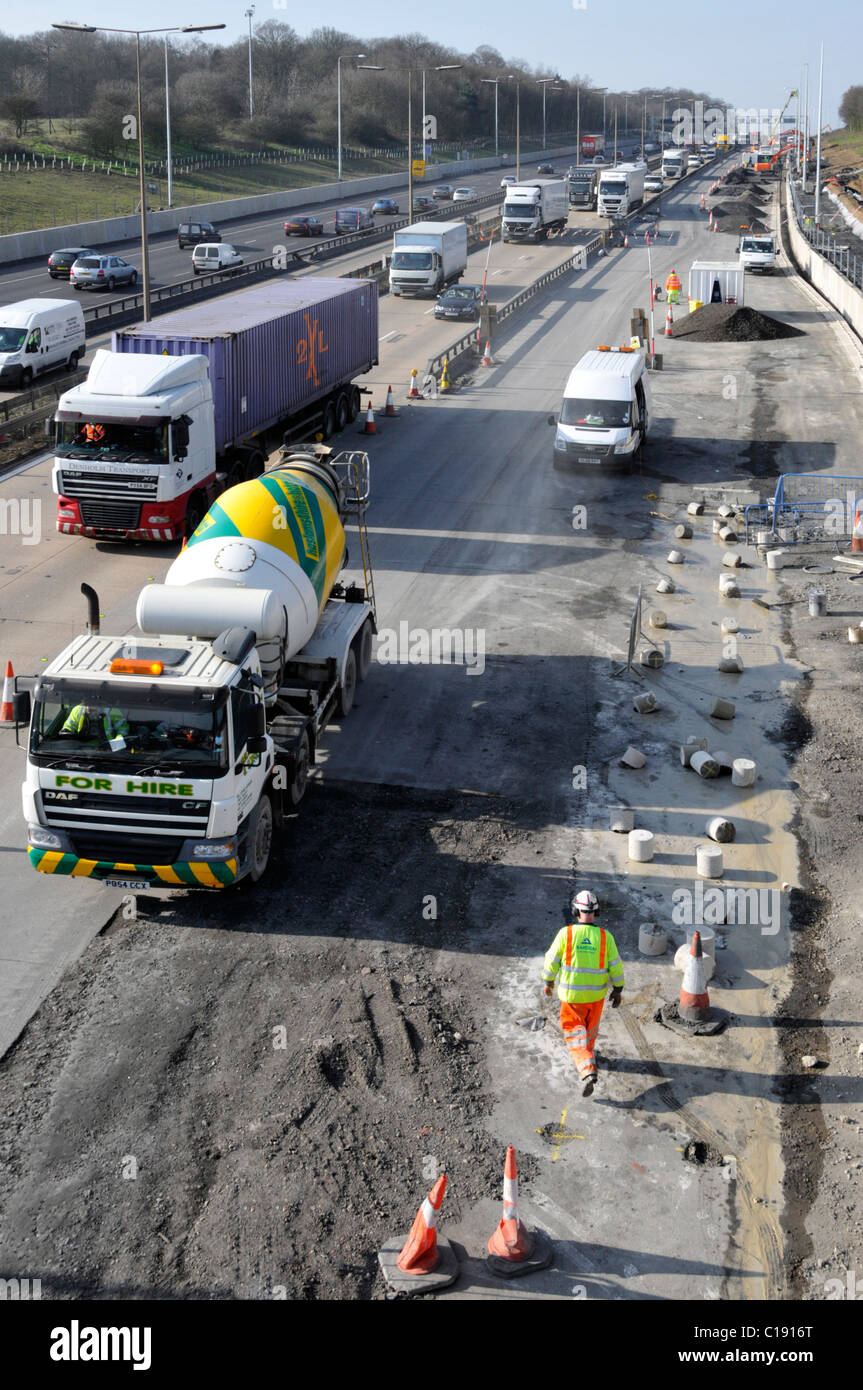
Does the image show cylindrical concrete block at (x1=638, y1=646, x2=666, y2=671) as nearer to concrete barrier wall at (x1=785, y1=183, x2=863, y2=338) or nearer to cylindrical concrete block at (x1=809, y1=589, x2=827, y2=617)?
cylindrical concrete block at (x1=809, y1=589, x2=827, y2=617)

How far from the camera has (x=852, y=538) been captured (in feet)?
79.8

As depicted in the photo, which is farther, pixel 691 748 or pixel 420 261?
pixel 420 261

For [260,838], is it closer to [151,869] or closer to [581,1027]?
[151,869]

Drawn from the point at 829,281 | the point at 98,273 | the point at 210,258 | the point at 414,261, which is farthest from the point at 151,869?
the point at 829,281

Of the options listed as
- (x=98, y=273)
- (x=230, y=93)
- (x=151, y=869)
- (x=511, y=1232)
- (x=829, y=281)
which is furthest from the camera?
(x=230, y=93)

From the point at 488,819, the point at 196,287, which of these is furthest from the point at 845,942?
the point at 196,287

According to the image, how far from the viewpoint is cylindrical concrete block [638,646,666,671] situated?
18.8 m

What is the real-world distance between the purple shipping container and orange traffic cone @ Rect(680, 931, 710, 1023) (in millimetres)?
16380

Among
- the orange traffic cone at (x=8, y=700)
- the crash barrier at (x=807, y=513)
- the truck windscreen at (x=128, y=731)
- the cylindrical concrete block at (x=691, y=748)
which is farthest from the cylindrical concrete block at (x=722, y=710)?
the orange traffic cone at (x=8, y=700)

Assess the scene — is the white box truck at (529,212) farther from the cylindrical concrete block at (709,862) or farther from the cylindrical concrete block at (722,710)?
the cylindrical concrete block at (709,862)

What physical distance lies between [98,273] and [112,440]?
32.1 meters

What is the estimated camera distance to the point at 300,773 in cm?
1421

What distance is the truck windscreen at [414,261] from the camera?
2078 inches

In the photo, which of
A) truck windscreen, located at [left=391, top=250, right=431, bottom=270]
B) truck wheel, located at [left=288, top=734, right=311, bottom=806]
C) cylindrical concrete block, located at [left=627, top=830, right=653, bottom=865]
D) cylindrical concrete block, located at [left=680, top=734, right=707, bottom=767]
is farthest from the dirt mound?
cylindrical concrete block, located at [left=627, top=830, right=653, bottom=865]
